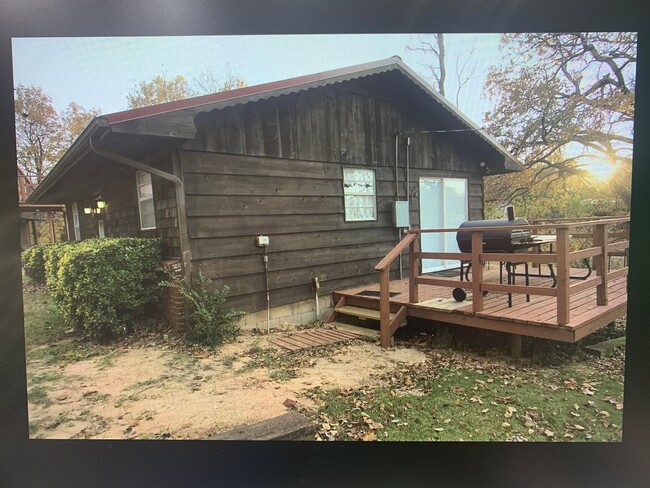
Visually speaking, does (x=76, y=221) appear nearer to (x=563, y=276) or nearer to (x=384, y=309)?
(x=384, y=309)

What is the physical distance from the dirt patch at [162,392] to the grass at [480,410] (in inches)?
7.0

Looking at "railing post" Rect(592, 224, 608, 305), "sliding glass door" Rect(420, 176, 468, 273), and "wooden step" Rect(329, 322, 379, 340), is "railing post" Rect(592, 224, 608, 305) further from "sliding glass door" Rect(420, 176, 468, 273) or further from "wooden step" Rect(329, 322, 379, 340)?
"wooden step" Rect(329, 322, 379, 340)

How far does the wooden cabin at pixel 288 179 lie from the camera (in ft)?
7.56

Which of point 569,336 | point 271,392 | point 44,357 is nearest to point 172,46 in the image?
point 44,357

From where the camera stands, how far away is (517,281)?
3326mm

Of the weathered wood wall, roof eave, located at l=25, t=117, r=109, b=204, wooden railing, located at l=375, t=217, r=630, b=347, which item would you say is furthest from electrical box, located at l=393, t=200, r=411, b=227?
roof eave, located at l=25, t=117, r=109, b=204

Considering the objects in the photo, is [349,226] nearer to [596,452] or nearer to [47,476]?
[596,452]

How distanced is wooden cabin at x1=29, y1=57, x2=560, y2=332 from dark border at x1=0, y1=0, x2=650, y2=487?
484mm

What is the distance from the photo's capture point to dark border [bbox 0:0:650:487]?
1.61 metres

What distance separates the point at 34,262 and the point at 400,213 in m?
3.22

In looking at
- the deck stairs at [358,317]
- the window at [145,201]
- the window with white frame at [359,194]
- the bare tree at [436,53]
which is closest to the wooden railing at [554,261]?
the deck stairs at [358,317]

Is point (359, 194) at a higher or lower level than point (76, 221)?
higher

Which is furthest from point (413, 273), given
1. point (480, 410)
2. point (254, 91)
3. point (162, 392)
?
point (162, 392)

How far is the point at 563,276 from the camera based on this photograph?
7.05 feet
